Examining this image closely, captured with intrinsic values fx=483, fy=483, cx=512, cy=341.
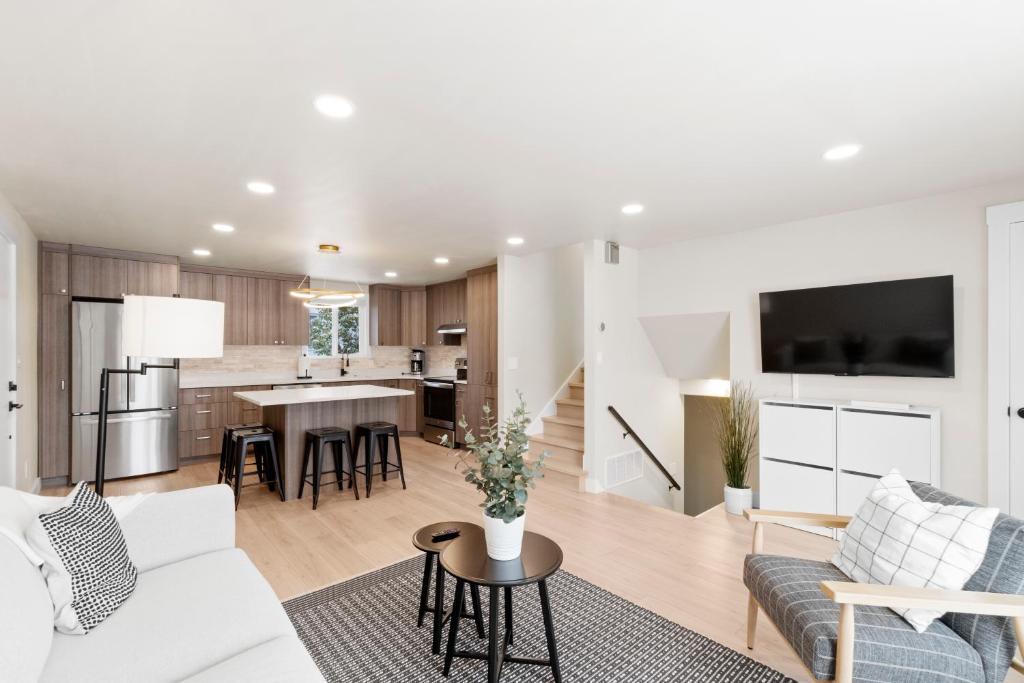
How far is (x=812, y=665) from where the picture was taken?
158 centimetres

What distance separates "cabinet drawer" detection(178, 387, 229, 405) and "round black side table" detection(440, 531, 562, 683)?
4.92 m

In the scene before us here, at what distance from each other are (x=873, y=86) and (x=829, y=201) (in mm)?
1734

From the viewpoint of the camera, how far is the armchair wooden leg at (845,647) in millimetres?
1513

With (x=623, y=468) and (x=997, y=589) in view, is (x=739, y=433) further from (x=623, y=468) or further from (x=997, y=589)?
(x=997, y=589)

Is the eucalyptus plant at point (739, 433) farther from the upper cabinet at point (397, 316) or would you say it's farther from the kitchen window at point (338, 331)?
the kitchen window at point (338, 331)

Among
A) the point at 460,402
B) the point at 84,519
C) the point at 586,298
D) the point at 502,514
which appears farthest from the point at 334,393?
the point at 502,514

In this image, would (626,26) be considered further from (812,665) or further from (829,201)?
(829,201)

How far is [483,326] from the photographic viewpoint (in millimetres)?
5992

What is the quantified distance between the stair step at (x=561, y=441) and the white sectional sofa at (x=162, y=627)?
3.56 meters

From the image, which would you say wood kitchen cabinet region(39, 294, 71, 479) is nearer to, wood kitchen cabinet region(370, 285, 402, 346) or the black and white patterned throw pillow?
wood kitchen cabinet region(370, 285, 402, 346)

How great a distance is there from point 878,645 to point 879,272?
116 inches

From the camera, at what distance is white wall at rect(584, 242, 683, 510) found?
15.4 feet

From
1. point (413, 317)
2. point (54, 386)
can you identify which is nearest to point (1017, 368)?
point (413, 317)

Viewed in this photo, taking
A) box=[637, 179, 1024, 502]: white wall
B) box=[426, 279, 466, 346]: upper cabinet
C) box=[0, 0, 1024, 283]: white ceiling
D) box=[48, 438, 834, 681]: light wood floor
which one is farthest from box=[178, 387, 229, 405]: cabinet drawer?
box=[637, 179, 1024, 502]: white wall
